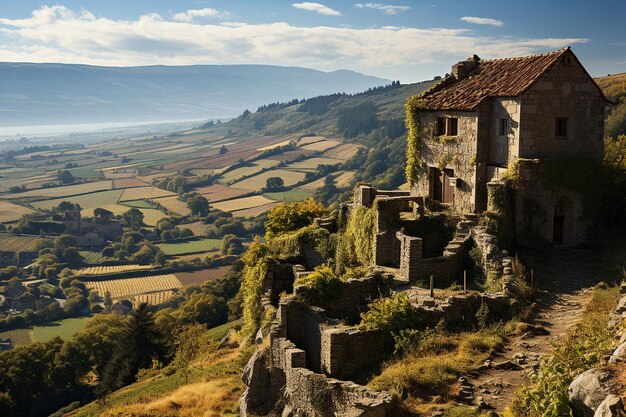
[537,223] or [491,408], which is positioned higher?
[537,223]

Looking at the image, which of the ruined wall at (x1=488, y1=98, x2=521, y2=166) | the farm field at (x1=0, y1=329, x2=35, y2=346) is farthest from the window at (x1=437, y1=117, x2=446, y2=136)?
the farm field at (x1=0, y1=329, x2=35, y2=346)

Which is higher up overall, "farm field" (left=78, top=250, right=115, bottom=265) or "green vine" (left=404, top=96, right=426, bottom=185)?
"green vine" (left=404, top=96, right=426, bottom=185)

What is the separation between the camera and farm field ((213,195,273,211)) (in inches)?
6371

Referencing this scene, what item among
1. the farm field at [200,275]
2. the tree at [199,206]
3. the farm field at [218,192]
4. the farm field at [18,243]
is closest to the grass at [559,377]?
the farm field at [200,275]

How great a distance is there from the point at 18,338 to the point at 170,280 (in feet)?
104

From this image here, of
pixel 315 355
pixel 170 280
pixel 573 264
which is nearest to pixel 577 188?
pixel 573 264

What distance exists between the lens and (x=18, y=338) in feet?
313

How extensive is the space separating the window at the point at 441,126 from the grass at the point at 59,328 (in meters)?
78.6

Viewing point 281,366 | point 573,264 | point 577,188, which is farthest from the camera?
point 577,188

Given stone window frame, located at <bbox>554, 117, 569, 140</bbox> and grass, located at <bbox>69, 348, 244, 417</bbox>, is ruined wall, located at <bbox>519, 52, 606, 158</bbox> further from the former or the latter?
grass, located at <bbox>69, 348, 244, 417</bbox>

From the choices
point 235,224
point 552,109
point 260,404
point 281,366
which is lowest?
point 235,224

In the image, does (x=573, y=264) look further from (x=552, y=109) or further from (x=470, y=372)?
(x=470, y=372)

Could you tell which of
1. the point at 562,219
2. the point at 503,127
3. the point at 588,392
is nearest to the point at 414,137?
the point at 503,127

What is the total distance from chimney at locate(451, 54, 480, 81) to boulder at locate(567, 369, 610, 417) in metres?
24.3
